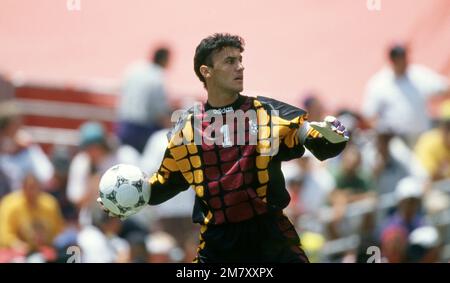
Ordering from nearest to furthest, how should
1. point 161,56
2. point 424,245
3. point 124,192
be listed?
point 124,192
point 424,245
point 161,56

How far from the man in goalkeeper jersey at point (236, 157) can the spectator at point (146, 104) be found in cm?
501

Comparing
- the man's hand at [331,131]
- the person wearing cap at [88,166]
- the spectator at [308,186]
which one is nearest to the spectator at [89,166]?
the person wearing cap at [88,166]

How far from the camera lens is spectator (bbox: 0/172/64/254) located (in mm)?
13164

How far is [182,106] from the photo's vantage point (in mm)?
14930

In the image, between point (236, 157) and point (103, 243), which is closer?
point (236, 157)

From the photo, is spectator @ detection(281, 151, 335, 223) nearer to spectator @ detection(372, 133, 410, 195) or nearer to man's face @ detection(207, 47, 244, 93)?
spectator @ detection(372, 133, 410, 195)

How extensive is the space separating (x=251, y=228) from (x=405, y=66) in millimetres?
5548

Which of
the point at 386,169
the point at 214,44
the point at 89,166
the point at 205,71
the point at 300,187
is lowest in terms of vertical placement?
the point at 300,187

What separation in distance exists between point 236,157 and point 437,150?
540 cm

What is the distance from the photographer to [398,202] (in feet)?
43.7

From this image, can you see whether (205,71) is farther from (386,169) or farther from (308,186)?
(386,169)
